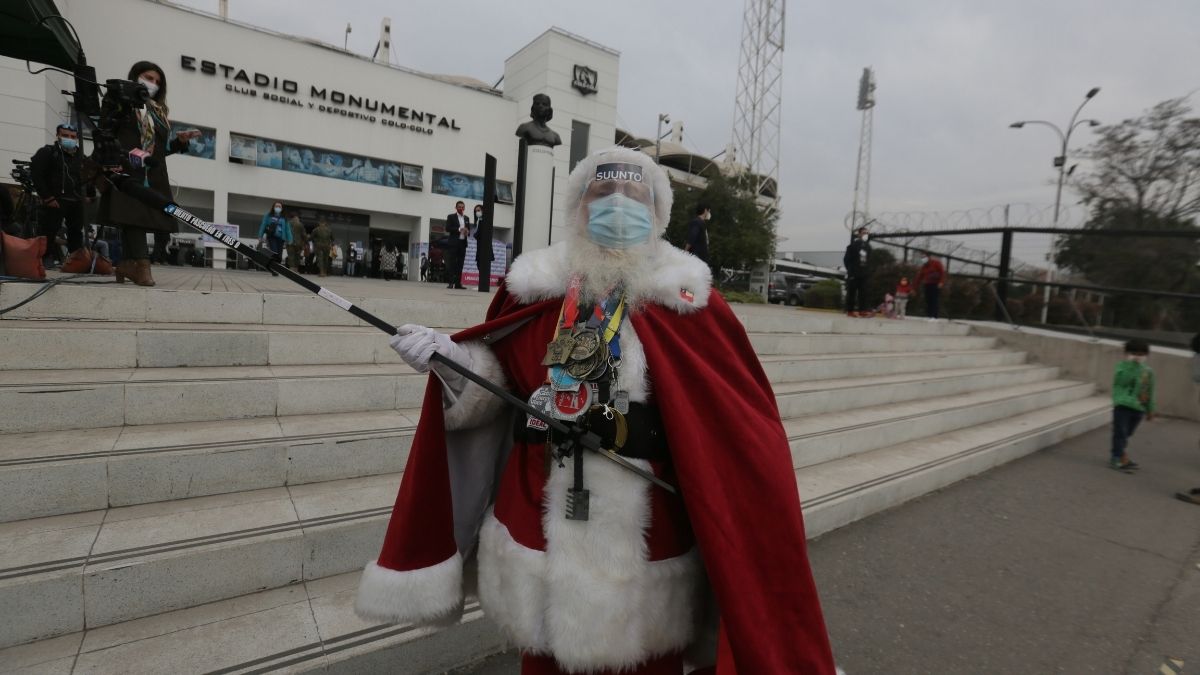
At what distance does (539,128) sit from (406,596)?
8526 millimetres

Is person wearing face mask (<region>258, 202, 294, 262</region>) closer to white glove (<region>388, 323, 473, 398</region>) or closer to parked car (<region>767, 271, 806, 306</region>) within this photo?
white glove (<region>388, 323, 473, 398</region>)

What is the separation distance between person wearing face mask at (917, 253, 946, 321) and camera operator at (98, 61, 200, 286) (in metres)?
12.7

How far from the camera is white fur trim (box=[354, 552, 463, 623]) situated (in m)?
1.67

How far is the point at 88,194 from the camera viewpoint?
636cm

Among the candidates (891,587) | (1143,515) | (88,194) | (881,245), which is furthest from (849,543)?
(881,245)

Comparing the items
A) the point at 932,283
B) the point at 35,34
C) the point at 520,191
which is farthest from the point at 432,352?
the point at 932,283

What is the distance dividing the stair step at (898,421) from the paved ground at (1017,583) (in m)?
0.71

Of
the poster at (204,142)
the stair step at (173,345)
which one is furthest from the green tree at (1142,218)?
the poster at (204,142)

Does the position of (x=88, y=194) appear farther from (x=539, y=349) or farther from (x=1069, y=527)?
(x=1069, y=527)

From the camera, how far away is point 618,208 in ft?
5.37

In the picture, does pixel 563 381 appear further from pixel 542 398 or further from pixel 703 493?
pixel 703 493

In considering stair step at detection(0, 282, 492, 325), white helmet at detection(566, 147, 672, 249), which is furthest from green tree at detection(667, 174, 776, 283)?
white helmet at detection(566, 147, 672, 249)

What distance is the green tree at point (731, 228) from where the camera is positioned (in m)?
32.1

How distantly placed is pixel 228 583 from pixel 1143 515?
6882 millimetres
